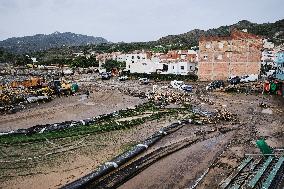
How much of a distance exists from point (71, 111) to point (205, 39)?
35.8m

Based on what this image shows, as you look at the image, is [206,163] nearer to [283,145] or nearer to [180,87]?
[283,145]

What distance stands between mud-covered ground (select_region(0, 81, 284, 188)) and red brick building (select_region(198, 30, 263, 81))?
23.7m

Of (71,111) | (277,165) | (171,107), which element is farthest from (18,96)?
(277,165)

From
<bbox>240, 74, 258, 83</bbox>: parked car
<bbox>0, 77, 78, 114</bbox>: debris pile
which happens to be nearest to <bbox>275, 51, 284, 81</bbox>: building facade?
<bbox>240, 74, 258, 83</bbox>: parked car

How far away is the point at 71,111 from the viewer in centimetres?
3541

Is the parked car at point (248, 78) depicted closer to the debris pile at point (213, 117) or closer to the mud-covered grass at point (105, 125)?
the mud-covered grass at point (105, 125)

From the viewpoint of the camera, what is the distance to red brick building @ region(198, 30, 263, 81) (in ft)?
193

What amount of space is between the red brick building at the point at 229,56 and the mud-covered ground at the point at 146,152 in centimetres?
2367

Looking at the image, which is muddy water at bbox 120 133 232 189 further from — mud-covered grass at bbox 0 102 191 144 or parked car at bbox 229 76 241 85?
parked car at bbox 229 76 241 85

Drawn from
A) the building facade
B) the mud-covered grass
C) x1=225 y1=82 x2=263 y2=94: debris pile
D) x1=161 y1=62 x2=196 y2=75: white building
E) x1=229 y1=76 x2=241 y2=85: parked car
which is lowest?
the mud-covered grass

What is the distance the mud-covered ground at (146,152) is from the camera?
1662 centimetres

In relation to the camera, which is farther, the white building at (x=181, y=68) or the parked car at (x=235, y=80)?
the white building at (x=181, y=68)

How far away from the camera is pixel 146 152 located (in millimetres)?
20906

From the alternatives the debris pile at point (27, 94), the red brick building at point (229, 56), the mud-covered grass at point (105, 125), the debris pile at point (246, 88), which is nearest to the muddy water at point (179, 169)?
the mud-covered grass at point (105, 125)
